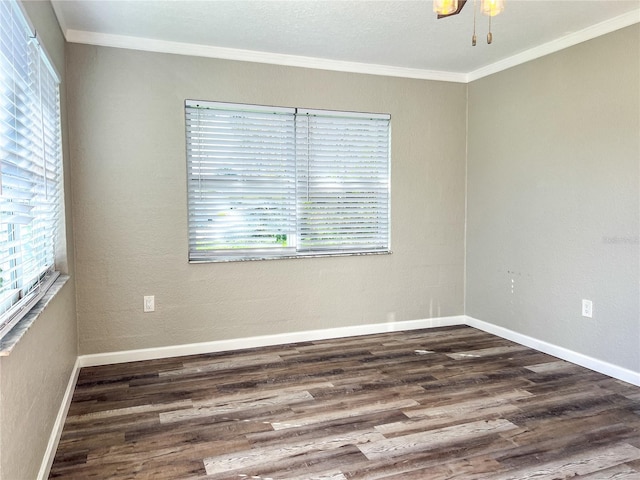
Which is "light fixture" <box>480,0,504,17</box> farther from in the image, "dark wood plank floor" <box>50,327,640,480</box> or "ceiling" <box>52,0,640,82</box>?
"dark wood plank floor" <box>50,327,640,480</box>

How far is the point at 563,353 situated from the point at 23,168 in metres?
3.59

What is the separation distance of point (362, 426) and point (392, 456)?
0.31 m

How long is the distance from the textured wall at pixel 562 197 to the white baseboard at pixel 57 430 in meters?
3.33

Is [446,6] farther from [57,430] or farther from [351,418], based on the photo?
[57,430]

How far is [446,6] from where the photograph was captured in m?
1.83

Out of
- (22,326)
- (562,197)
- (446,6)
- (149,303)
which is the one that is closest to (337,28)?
(446,6)

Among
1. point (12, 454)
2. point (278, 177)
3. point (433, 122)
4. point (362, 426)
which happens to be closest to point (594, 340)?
point (362, 426)

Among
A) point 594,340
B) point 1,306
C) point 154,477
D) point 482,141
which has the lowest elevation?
point 154,477

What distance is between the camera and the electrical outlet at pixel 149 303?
350 centimetres

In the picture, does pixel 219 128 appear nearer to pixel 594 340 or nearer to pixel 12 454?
pixel 12 454

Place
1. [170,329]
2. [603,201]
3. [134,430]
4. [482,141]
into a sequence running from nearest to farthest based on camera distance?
1. [134,430]
2. [603,201]
3. [170,329]
4. [482,141]

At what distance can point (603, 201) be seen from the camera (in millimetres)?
3164

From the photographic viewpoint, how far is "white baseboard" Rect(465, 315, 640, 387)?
3.06 meters

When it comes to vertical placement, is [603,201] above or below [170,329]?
above
